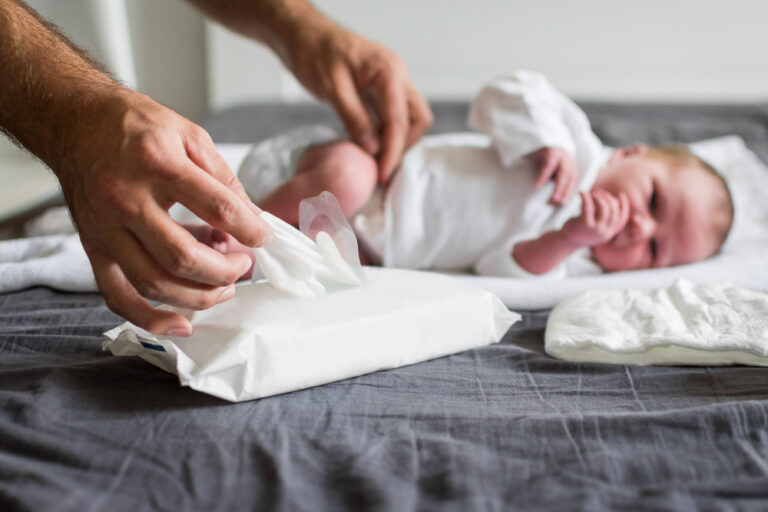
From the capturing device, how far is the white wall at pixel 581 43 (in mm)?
2236

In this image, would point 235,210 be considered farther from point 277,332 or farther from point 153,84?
point 153,84

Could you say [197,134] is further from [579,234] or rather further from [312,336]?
[579,234]

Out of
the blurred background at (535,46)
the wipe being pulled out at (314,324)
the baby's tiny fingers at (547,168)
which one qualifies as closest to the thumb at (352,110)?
the baby's tiny fingers at (547,168)

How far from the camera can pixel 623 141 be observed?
64.0 inches

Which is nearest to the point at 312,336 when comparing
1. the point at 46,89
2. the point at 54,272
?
the point at 46,89

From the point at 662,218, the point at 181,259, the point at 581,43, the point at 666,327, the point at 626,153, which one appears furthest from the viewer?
the point at 581,43

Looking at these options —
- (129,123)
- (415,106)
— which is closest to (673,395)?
(129,123)

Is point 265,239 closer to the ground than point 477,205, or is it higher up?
higher up

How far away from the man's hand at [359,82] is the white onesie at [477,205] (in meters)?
0.07

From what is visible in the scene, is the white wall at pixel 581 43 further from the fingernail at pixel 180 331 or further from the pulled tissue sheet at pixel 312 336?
the fingernail at pixel 180 331

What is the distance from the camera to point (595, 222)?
1.12 m

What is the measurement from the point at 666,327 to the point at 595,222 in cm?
36

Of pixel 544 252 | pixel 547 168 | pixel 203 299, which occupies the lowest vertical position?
pixel 544 252

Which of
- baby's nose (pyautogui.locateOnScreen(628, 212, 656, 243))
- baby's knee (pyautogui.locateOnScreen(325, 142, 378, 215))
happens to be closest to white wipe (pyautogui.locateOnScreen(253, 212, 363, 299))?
baby's knee (pyautogui.locateOnScreen(325, 142, 378, 215))
